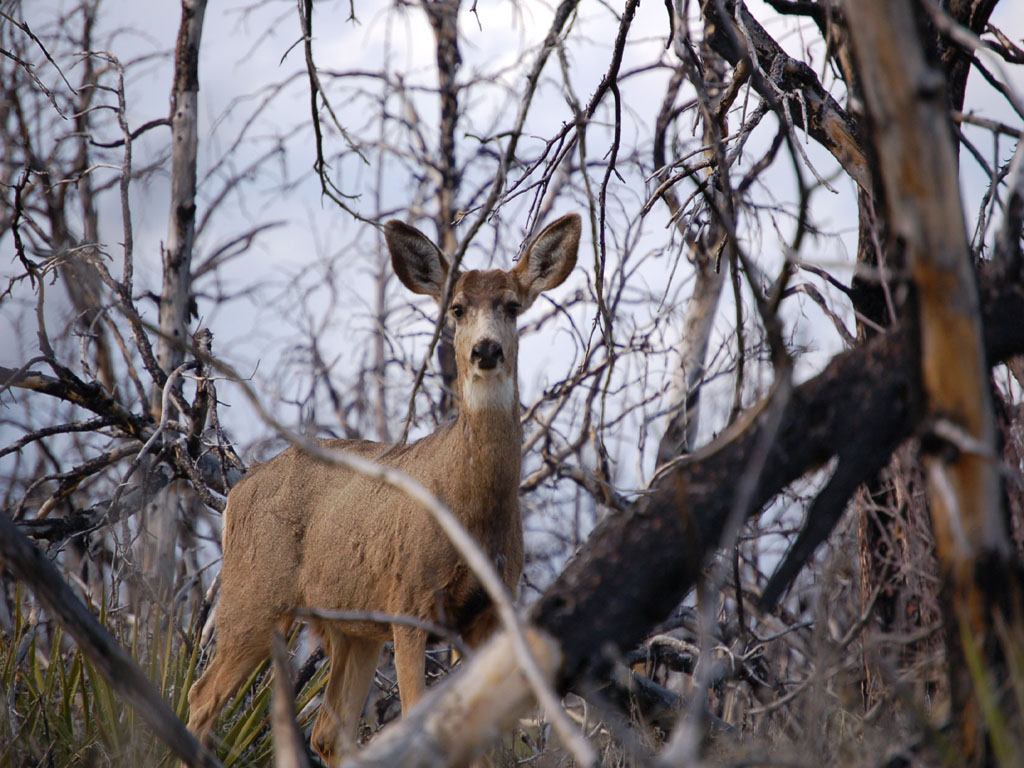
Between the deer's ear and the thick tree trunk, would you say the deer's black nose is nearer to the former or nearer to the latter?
the deer's ear

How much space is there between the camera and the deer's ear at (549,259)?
6762mm

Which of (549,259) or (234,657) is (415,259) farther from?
(234,657)

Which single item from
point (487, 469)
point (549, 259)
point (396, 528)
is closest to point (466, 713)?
point (487, 469)

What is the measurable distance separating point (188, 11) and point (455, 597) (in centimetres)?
577

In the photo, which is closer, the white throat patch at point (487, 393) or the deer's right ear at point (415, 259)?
the white throat patch at point (487, 393)

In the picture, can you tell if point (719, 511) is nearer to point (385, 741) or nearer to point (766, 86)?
point (385, 741)

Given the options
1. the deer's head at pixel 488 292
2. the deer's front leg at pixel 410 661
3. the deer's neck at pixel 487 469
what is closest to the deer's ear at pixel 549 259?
the deer's head at pixel 488 292

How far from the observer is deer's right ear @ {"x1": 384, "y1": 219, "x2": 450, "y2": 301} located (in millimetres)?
6730

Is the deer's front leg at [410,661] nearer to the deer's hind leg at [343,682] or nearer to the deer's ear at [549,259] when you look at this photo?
the deer's hind leg at [343,682]

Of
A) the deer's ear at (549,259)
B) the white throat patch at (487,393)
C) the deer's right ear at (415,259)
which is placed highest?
the deer's right ear at (415,259)

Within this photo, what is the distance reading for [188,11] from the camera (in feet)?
28.5

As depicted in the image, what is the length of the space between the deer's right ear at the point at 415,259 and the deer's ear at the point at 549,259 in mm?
529

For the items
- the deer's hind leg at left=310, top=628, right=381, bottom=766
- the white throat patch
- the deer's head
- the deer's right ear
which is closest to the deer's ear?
the deer's head

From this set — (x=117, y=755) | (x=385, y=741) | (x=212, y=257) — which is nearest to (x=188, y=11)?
(x=212, y=257)
